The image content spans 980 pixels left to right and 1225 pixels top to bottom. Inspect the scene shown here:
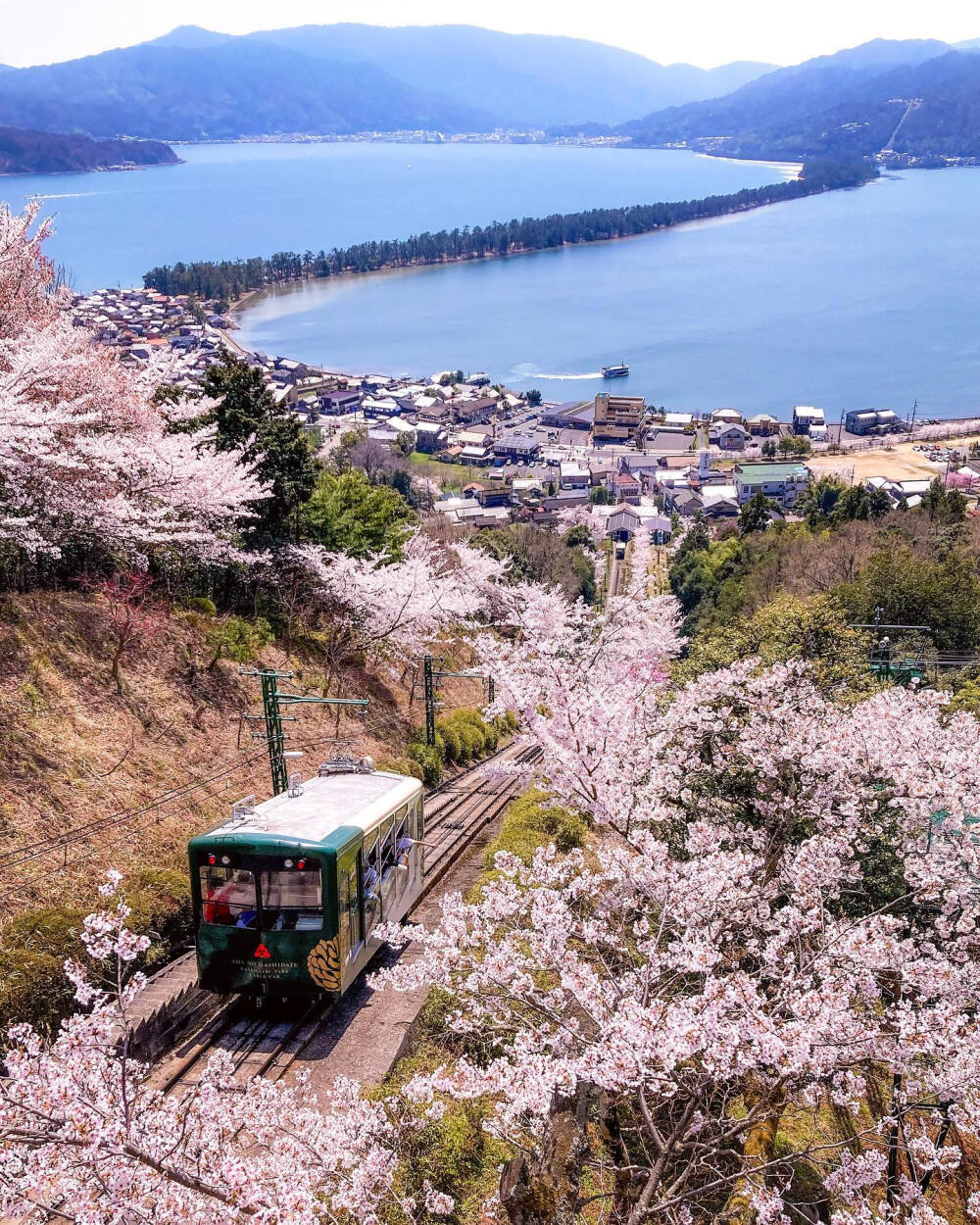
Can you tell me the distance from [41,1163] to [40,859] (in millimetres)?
5516

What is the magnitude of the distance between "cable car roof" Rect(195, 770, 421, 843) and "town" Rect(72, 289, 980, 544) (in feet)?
132

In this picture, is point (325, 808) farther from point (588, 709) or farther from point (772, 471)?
point (772, 471)

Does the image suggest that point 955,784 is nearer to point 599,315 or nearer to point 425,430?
point 425,430

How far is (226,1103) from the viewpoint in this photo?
5266mm

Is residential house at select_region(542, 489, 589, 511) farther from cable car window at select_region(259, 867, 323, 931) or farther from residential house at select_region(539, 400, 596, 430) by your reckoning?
cable car window at select_region(259, 867, 323, 931)

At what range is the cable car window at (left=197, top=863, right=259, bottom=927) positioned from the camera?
7590mm

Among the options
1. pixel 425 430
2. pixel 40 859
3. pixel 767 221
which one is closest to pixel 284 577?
pixel 40 859

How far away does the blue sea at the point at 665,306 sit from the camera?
9025 centimetres

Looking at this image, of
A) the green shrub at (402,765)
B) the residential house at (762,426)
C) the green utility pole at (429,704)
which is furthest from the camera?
the residential house at (762,426)

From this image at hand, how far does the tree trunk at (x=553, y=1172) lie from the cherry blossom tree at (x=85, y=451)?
29.1 feet

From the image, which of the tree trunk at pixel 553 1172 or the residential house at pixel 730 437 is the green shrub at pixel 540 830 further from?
the residential house at pixel 730 437

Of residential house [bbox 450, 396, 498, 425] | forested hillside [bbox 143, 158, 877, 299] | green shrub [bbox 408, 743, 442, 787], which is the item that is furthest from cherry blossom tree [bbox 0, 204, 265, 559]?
forested hillside [bbox 143, 158, 877, 299]

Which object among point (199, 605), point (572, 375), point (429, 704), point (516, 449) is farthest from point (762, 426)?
point (199, 605)

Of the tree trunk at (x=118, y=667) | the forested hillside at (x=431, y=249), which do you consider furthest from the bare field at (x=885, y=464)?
the forested hillside at (x=431, y=249)
